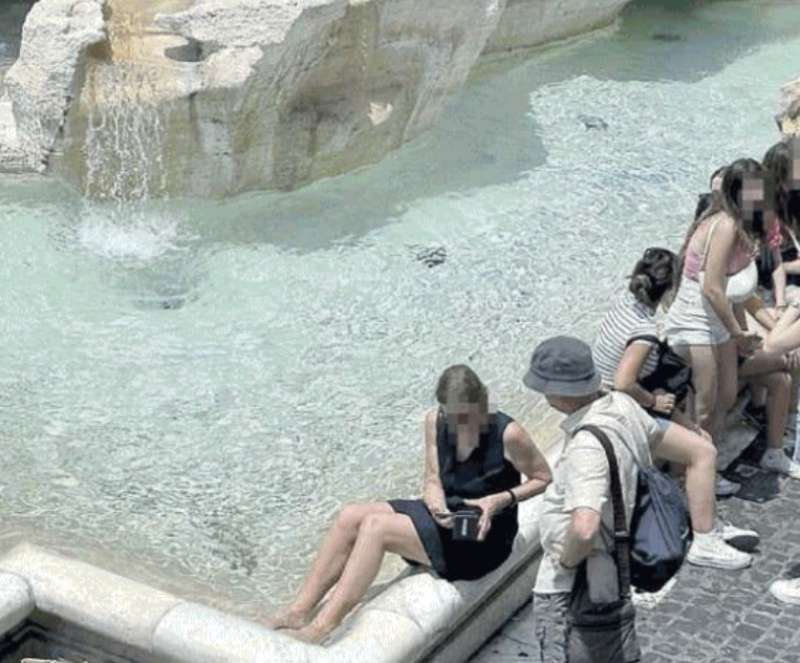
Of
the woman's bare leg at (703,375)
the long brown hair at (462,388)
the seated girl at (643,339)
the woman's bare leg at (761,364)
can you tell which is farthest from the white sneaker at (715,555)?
the long brown hair at (462,388)

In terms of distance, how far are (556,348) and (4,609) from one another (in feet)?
6.81

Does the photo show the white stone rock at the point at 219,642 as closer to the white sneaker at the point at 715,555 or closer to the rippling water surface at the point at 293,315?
the rippling water surface at the point at 293,315

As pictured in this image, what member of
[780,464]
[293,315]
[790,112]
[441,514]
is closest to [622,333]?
[441,514]

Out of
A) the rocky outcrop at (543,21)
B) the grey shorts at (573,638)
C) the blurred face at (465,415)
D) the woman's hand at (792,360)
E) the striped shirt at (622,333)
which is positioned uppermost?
the blurred face at (465,415)

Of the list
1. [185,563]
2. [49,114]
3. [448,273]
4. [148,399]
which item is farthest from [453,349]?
[49,114]

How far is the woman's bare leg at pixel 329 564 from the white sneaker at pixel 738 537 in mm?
1449

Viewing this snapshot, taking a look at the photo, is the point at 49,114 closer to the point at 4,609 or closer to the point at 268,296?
the point at 268,296

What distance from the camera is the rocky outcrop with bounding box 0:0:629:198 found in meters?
9.52

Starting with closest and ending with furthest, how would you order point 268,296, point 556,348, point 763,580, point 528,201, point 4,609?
point 556,348, point 4,609, point 763,580, point 268,296, point 528,201

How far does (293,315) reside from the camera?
864cm

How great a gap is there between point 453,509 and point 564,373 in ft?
2.91

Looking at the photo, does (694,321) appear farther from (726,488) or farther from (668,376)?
(726,488)

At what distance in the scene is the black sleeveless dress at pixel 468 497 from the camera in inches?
216

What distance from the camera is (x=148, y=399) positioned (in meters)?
7.80
